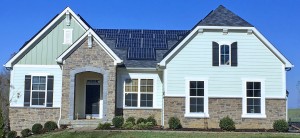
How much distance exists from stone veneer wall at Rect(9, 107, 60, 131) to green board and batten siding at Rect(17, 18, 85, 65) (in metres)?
2.97

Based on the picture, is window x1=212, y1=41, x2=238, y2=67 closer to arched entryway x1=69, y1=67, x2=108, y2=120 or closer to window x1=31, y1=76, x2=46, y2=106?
arched entryway x1=69, y1=67, x2=108, y2=120

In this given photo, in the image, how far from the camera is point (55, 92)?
87.2ft

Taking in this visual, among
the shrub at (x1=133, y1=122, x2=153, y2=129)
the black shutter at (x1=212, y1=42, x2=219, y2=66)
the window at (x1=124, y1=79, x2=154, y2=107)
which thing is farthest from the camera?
the window at (x1=124, y1=79, x2=154, y2=107)

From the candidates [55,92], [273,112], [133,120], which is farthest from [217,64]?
[55,92]

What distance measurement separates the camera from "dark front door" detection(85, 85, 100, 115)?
2731 centimetres

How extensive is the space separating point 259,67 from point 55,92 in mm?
12484

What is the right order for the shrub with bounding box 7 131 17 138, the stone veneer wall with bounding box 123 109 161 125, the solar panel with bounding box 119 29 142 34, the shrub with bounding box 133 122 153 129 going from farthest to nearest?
the solar panel with bounding box 119 29 142 34, the stone veneer wall with bounding box 123 109 161 125, the shrub with bounding box 7 131 17 138, the shrub with bounding box 133 122 153 129

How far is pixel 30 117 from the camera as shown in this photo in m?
26.3

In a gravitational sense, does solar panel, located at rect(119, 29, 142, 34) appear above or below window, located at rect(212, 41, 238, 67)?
above

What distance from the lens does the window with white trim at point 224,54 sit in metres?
24.6

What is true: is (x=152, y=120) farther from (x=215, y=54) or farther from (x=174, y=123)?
(x=215, y=54)

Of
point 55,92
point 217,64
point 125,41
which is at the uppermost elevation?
point 125,41

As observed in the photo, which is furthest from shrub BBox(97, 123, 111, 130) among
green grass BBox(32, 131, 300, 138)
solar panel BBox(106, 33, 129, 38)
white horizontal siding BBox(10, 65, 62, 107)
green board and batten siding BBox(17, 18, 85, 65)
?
solar panel BBox(106, 33, 129, 38)

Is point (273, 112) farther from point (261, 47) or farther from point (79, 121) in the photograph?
point (79, 121)
